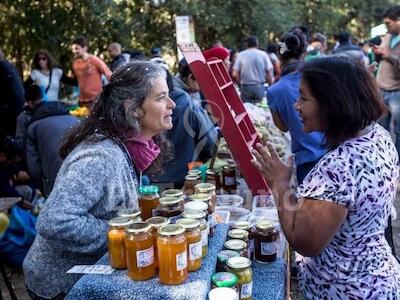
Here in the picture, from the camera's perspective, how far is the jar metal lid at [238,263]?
1.52 m

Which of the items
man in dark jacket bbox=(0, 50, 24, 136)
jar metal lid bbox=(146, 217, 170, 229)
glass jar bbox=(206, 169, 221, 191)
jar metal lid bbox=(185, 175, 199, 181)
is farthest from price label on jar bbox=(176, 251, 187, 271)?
man in dark jacket bbox=(0, 50, 24, 136)

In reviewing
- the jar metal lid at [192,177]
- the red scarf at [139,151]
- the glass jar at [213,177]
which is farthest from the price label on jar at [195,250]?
the glass jar at [213,177]

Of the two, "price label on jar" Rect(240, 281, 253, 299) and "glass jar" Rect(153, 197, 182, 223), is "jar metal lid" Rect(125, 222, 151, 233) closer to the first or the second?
"glass jar" Rect(153, 197, 182, 223)

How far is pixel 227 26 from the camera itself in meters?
13.3

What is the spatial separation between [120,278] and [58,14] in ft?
30.2

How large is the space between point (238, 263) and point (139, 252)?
36cm

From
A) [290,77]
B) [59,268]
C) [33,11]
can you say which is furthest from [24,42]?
[59,268]

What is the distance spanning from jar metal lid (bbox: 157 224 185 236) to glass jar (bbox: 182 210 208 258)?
15 cm

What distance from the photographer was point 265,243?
5.91ft

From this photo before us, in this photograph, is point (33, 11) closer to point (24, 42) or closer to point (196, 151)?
point (24, 42)

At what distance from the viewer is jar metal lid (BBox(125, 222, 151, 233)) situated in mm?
1385

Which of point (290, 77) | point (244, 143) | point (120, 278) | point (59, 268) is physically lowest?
point (59, 268)

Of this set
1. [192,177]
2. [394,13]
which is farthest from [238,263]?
[394,13]

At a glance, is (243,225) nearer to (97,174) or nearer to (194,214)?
(194,214)
